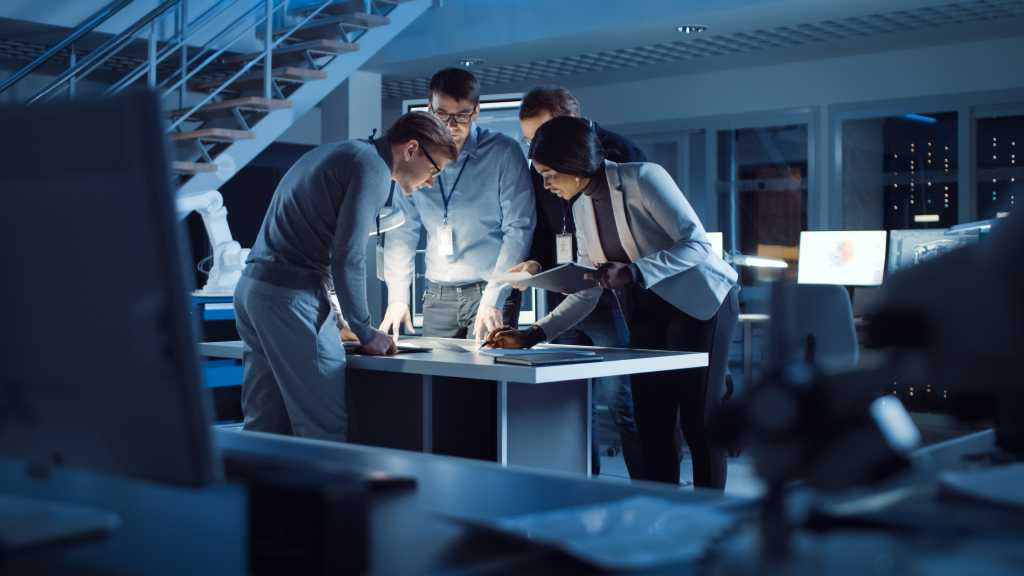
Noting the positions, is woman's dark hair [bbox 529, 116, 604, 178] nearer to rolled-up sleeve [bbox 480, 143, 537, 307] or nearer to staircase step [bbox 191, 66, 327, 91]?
rolled-up sleeve [bbox 480, 143, 537, 307]

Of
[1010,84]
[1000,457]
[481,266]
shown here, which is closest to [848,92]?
[1010,84]

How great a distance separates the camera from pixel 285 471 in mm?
917

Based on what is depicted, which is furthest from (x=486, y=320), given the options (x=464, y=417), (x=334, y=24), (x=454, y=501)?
(x=334, y=24)

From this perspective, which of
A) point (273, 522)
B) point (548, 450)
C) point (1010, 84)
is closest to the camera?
point (273, 522)

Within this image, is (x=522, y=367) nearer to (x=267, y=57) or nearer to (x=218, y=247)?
(x=218, y=247)

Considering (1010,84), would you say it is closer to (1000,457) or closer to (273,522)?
(1000,457)

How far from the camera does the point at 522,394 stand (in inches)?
113

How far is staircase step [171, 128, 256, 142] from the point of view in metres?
6.23

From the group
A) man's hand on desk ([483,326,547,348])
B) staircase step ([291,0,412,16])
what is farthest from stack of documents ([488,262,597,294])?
staircase step ([291,0,412,16])

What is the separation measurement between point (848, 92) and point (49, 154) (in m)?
8.72

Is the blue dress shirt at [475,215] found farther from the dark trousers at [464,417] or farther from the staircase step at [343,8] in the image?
the staircase step at [343,8]

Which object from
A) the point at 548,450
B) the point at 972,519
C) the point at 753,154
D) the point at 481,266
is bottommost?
the point at 548,450

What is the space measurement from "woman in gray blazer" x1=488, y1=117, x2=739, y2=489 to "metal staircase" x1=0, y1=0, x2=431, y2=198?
3530 mm

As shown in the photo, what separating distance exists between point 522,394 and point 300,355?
59 centimetres
